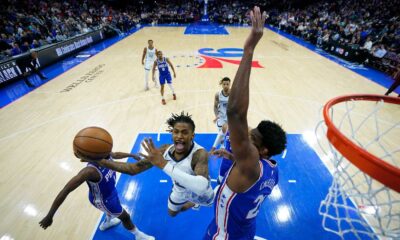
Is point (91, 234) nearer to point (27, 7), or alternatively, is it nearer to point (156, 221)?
point (156, 221)

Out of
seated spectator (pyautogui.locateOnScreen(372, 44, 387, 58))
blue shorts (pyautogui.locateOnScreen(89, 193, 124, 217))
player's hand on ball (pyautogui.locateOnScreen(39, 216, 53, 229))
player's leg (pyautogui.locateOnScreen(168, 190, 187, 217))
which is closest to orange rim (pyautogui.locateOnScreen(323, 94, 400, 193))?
player's leg (pyautogui.locateOnScreen(168, 190, 187, 217))

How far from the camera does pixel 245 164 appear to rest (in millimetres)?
1438

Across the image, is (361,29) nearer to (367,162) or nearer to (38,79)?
(367,162)

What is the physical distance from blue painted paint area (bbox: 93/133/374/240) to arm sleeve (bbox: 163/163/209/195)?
1914mm

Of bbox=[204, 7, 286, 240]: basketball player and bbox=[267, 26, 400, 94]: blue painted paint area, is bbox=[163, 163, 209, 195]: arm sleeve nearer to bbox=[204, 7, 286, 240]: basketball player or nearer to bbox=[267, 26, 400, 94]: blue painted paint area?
bbox=[204, 7, 286, 240]: basketball player

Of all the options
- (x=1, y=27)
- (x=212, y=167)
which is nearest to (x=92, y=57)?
(x=1, y=27)

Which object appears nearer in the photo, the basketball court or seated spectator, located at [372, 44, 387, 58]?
the basketball court

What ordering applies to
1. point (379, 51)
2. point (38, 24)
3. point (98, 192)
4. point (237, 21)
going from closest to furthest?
point (98, 192)
point (379, 51)
point (38, 24)
point (237, 21)

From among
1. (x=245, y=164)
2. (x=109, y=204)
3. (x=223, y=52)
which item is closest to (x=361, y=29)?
(x=223, y=52)

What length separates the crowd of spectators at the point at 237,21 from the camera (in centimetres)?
1195

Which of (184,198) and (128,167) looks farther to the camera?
(184,198)

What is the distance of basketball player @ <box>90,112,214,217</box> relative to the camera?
1719mm

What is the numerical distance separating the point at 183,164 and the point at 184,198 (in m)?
0.75

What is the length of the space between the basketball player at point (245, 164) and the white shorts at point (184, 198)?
2.07 ft
